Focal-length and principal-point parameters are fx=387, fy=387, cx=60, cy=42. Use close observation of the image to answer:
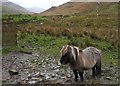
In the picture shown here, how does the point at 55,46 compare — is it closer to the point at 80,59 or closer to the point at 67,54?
the point at 80,59

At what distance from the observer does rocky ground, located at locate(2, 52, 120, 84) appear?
1294 centimetres

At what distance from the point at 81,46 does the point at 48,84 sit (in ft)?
28.7

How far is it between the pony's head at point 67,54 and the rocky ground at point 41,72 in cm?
81

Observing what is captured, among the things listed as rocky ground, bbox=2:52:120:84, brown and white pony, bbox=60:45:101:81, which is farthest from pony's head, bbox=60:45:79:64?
rocky ground, bbox=2:52:120:84

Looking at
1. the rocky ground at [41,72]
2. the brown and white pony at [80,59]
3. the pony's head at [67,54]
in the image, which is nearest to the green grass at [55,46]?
the rocky ground at [41,72]

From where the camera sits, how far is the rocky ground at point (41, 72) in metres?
12.9

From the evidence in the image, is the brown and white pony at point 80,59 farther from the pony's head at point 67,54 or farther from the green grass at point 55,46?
the green grass at point 55,46

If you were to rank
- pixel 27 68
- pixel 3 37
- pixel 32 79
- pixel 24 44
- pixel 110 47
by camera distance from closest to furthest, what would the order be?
pixel 32 79, pixel 27 68, pixel 110 47, pixel 24 44, pixel 3 37

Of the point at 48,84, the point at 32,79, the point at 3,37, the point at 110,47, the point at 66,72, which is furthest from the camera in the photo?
the point at 3,37

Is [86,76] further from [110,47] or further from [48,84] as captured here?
[110,47]

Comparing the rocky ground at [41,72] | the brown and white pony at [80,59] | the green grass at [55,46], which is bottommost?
the green grass at [55,46]

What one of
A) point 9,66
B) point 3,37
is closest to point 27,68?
point 9,66

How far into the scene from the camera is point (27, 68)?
50.4 ft

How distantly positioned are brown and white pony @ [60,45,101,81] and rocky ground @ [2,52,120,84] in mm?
370
